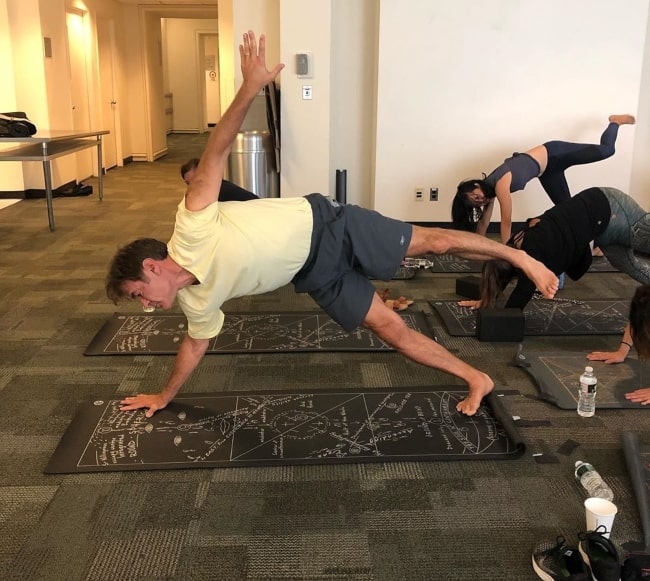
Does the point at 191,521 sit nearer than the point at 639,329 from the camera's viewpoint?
Yes

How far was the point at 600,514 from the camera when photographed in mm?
1857

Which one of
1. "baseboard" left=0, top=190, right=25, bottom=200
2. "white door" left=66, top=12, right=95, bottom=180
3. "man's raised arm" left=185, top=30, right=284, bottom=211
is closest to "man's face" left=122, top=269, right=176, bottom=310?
"man's raised arm" left=185, top=30, right=284, bottom=211

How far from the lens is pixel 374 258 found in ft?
7.84

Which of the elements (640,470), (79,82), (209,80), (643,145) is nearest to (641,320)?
(640,470)

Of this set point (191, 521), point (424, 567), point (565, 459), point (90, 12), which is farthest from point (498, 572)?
point (90, 12)

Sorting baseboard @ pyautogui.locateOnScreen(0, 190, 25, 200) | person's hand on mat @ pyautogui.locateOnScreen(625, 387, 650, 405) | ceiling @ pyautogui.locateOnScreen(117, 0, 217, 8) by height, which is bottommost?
person's hand on mat @ pyautogui.locateOnScreen(625, 387, 650, 405)

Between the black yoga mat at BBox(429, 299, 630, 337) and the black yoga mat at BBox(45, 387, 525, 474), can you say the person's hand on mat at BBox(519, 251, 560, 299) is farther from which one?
the black yoga mat at BBox(429, 299, 630, 337)

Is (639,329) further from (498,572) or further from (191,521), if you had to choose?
(191,521)

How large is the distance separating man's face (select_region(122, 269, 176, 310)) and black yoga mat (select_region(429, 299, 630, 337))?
191 centimetres

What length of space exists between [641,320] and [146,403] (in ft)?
6.25

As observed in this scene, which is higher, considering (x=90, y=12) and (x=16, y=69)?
(x=90, y=12)

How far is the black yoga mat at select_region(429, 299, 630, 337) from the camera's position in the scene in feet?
12.0

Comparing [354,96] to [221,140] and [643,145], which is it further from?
[221,140]

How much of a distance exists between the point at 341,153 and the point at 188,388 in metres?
3.60
